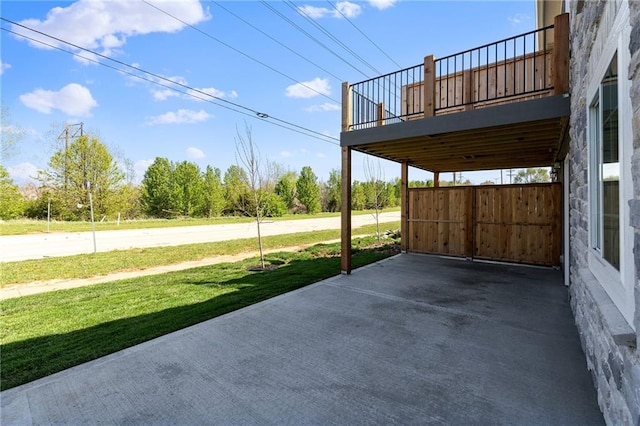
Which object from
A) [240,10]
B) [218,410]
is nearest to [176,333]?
[218,410]

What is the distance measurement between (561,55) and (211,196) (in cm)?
2693

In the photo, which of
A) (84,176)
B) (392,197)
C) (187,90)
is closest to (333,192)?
(392,197)

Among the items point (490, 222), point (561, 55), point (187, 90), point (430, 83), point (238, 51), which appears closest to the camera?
point (561, 55)

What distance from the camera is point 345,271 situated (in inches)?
243

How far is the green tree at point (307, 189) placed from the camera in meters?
31.4

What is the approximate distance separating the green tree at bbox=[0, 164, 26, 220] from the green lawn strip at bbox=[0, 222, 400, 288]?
1209cm

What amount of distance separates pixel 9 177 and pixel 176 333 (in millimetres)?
20465

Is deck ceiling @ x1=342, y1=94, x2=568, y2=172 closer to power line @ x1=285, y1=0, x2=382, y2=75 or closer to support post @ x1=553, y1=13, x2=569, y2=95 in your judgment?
support post @ x1=553, y1=13, x2=569, y2=95

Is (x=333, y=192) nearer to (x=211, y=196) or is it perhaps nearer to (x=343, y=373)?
(x=211, y=196)

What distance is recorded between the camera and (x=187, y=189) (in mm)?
26844

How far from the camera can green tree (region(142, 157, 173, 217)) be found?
26.0 meters

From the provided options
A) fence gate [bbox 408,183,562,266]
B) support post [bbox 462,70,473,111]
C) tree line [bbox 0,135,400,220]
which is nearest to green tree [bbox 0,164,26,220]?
tree line [bbox 0,135,400,220]

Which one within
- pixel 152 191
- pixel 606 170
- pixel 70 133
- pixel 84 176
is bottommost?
pixel 606 170

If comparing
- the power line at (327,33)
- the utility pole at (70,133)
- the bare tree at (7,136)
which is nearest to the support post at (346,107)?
the power line at (327,33)
